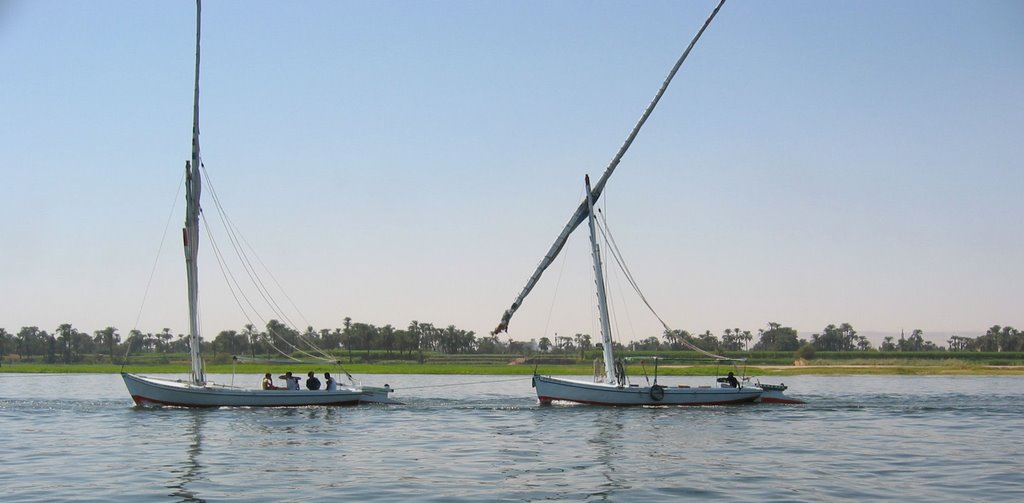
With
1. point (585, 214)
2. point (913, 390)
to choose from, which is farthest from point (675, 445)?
point (913, 390)

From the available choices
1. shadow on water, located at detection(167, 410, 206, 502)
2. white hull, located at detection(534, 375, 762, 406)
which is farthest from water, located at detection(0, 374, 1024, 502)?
white hull, located at detection(534, 375, 762, 406)

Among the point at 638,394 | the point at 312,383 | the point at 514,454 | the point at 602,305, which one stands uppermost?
the point at 602,305

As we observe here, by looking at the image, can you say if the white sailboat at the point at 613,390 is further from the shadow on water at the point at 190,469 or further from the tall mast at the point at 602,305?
the shadow on water at the point at 190,469

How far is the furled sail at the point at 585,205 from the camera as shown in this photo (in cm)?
7012

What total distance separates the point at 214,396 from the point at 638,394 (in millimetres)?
28139

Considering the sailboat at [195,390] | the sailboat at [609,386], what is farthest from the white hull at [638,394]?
the sailboat at [195,390]

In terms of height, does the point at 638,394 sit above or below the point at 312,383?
below

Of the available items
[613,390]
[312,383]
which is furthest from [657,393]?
[312,383]

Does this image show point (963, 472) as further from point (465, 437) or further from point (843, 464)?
point (465, 437)

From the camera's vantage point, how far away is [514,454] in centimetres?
4038

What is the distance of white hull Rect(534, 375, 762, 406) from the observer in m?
65.2

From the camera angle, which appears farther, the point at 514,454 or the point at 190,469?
the point at 514,454

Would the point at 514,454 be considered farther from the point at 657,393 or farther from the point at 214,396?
the point at 214,396

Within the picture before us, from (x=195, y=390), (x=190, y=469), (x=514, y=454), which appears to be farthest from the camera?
(x=195, y=390)
